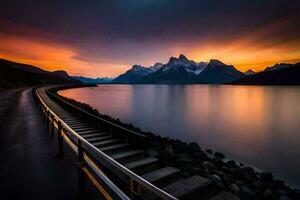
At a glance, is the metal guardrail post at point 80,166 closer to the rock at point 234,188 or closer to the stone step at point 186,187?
the stone step at point 186,187

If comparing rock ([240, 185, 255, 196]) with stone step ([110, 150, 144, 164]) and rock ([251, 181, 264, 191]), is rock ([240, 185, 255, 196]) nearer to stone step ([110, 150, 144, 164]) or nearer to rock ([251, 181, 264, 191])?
rock ([251, 181, 264, 191])

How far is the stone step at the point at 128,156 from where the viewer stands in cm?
744

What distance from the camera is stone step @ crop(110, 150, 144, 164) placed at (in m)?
7.44

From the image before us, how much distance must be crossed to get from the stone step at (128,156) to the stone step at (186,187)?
102 inches

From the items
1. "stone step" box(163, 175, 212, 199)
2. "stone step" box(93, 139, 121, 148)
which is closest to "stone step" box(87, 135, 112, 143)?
"stone step" box(93, 139, 121, 148)

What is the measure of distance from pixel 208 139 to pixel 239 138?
152 inches

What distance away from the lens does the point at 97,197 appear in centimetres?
438

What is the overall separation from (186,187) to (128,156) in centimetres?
303

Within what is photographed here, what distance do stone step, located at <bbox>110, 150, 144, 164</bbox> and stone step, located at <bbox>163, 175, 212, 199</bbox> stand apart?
2592mm

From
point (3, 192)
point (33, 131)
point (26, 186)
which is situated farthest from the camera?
point (33, 131)

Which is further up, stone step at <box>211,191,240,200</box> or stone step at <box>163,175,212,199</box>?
stone step at <box>163,175,212,199</box>

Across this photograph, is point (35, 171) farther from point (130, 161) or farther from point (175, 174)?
point (175, 174)

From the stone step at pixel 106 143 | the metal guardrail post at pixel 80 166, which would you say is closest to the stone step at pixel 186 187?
the metal guardrail post at pixel 80 166

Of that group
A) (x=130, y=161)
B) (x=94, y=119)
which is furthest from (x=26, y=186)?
(x=94, y=119)
